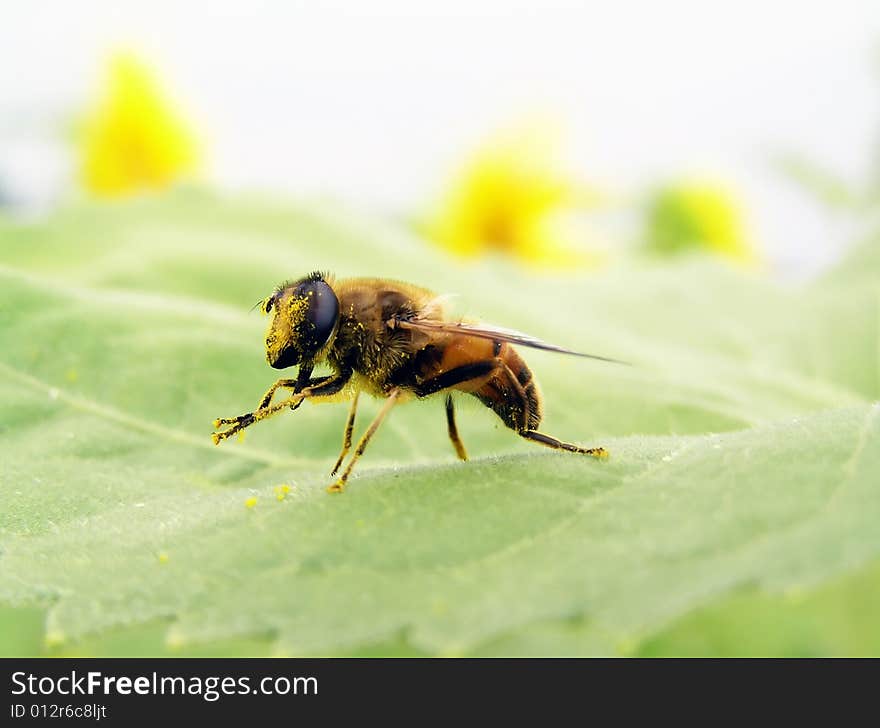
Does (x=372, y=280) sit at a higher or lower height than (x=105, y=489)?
higher

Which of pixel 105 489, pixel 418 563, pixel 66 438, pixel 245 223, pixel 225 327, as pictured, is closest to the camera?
pixel 418 563

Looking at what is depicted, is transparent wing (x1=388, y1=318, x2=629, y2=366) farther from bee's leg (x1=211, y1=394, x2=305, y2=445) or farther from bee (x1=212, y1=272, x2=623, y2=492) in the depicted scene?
bee's leg (x1=211, y1=394, x2=305, y2=445)

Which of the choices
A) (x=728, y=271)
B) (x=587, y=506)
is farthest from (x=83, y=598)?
(x=728, y=271)

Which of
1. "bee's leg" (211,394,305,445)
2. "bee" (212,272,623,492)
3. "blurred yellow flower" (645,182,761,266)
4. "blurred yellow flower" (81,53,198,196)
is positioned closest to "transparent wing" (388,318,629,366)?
"bee" (212,272,623,492)

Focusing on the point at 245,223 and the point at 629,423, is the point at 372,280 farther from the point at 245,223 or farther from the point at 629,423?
the point at 245,223

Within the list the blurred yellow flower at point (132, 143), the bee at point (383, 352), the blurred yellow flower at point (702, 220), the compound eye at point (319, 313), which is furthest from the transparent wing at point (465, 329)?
the blurred yellow flower at point (702, 220)

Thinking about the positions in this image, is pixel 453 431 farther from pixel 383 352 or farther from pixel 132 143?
pixel 132 143
